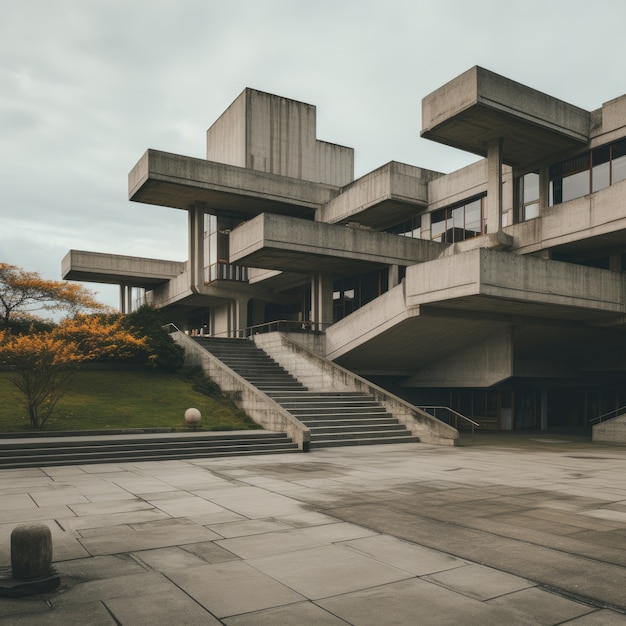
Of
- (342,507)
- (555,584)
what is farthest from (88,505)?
(555,584)

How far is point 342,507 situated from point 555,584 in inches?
179

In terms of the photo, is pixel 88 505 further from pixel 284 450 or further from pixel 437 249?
pixel 437 249

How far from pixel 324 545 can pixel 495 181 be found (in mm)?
21168

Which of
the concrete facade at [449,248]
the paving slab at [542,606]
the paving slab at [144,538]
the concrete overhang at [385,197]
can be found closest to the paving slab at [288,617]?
the paving slab at [542,606]

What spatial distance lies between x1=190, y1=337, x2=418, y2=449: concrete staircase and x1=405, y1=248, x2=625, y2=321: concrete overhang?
464cm

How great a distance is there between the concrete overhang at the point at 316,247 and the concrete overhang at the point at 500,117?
6.42 metres

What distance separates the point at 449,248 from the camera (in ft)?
104

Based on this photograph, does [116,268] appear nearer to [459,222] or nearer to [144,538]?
[459,222]

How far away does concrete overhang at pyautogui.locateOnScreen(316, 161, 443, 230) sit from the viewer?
1292 inches

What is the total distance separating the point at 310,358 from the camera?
27125 millimetres

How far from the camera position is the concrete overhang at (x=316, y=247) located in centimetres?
2842

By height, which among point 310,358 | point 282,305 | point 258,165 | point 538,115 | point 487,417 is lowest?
point 487,417

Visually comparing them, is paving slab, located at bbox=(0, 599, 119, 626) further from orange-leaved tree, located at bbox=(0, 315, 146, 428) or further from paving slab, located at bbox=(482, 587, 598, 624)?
orange-leaved tree, located at bbox=(0, 315, 146, 428)

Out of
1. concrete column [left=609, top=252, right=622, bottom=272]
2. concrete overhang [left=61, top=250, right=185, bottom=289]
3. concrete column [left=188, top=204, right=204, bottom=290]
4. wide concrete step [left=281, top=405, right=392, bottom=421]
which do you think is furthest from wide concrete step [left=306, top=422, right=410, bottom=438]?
concrete overhang [left=61, top=250, right=185, bottom=289]
